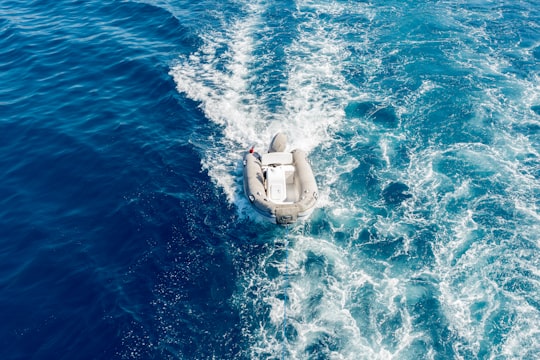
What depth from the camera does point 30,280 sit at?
2858 centimetres

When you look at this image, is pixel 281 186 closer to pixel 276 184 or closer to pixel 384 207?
pixel 276 184

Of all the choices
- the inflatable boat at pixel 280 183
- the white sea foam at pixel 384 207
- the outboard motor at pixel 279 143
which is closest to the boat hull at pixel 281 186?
the inflatable boat at pixel 280 183

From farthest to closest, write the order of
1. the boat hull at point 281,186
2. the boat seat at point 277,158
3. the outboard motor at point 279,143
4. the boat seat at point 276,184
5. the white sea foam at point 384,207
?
1. the outboard motor at point 279,143
2. the boat seat at point 277,158
3. the boat seat at point 276,184
4. the boat hull at point 281,186
5. the white sea foam at point 384,207

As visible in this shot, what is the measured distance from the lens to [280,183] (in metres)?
33.9

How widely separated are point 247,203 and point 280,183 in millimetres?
3689

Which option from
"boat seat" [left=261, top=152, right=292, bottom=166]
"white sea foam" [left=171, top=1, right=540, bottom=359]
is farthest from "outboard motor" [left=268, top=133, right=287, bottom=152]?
"white sea foam" [left=171, top=1, right=540, bottom=359]

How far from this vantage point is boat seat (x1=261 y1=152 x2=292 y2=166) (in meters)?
35.5

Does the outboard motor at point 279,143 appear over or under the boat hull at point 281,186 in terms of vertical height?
over

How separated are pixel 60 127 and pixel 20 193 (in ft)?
31.3

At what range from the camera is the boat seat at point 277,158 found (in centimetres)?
3547

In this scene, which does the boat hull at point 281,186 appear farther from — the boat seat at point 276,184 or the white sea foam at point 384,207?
the white sea foam at point 384,207

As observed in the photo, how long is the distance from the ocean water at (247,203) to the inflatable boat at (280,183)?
227 cm

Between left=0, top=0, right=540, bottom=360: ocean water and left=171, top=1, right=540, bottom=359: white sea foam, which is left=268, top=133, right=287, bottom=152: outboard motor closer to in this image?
left=0, top=0, right=540, bottom=360: ocean water

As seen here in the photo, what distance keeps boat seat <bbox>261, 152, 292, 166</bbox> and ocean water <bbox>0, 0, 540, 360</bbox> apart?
326cm
